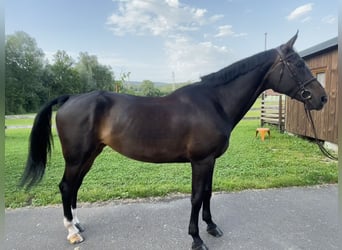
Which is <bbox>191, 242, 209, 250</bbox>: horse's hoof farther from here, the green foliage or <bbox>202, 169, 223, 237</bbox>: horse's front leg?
the green foliage

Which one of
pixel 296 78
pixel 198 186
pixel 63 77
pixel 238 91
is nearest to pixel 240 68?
pixel 238 91

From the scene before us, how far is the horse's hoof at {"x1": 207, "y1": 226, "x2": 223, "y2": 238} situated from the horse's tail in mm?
1958

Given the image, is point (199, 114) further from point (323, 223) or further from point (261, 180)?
point (261, 180)

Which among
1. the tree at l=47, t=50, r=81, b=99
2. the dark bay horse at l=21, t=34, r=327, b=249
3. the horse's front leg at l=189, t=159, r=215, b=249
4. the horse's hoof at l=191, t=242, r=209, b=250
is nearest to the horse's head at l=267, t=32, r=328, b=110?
the dark bay horse at l=21, t=34, r=327, b=249

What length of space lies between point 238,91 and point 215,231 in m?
1.49

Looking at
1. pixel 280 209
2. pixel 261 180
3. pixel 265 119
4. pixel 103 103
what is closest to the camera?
pixel 103 103

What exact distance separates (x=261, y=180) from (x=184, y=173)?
1394mm

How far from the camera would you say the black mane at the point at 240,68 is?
2273 millimetres

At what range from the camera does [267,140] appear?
7688 millimetres

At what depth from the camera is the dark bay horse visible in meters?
2.17

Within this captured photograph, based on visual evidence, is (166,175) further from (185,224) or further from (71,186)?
(71,186)

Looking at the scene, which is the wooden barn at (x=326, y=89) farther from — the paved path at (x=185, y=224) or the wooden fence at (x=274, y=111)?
the paved path at (x=185, y=224)

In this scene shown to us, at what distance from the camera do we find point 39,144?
2525 mm

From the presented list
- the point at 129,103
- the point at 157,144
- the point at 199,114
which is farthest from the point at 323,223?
the point at 129,103
